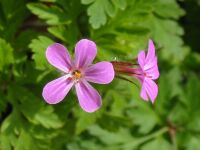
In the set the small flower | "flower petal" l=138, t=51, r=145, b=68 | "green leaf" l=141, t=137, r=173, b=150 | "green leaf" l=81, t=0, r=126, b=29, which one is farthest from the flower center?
"green leaf" l=141, t=137, r=173, b=150

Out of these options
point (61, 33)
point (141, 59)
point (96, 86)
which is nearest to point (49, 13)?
point (61, 33)

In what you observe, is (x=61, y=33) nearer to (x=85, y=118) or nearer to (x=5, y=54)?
(x=5, y=54)

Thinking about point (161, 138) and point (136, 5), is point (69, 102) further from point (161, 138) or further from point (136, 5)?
point (161, 138)

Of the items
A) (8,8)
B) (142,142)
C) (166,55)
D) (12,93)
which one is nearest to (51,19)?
(8,8)

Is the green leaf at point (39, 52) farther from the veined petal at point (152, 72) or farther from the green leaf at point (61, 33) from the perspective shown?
the veined petal at point (152, 72)

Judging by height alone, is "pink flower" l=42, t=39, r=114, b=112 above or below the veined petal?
above

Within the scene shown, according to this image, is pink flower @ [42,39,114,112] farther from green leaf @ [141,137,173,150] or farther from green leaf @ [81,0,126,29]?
green leaf @ [141,137,173,150]

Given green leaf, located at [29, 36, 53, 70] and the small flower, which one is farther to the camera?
green leaf, located at [29, 36, 53, 70]
